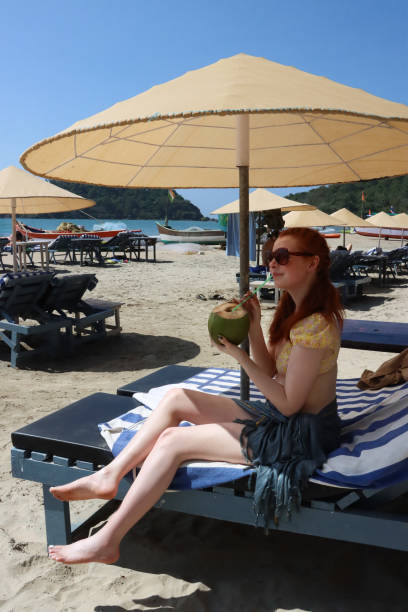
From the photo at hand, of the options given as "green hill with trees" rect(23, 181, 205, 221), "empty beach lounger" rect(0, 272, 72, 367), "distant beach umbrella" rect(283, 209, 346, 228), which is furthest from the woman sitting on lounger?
"green hill with trees" rect(23, 181, 205, 221)

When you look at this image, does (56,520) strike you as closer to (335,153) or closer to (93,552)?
(93,552)

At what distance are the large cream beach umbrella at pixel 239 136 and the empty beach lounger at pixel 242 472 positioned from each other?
37.3 inches

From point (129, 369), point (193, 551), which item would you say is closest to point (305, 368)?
point (193, 551)

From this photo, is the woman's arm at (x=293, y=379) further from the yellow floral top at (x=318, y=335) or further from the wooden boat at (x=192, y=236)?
the wooden boat at (x=192, y=236)

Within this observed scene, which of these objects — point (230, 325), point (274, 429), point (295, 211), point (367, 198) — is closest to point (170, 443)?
point (274, 429)

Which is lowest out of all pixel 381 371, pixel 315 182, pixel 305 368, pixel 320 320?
pixel 381 371

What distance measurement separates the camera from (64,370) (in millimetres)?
5863

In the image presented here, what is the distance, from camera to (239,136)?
112 inches

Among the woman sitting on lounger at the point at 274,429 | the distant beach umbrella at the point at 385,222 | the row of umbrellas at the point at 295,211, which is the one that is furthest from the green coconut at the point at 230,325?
the distant beach umbrella at the point at 385,222

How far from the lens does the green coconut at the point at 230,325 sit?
2.23 meters

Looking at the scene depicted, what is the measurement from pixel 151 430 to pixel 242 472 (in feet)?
1.36

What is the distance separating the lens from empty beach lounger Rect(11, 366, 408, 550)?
6.84 ft

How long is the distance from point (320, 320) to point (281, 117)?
1427mm

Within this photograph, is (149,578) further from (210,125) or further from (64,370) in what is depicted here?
(64,370)
